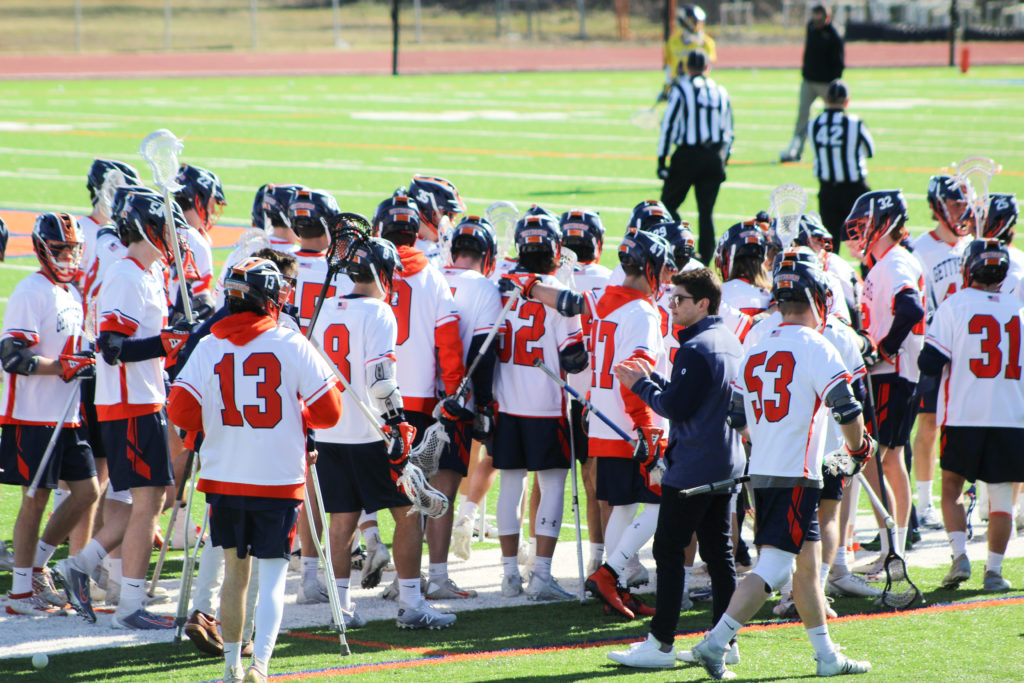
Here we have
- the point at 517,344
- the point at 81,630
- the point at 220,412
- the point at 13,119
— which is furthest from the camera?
the point at 13,119

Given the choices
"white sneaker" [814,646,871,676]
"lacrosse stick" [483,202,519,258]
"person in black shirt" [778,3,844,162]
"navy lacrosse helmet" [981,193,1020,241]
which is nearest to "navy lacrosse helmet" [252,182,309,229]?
"lacrosse stick" [483,202,519,258]

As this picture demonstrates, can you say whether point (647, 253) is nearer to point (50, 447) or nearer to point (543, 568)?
point (543, 568)

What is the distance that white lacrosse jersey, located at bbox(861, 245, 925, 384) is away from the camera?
7.94 metres

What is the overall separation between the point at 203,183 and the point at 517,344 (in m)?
2.39

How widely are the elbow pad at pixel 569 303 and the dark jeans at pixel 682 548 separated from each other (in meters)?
1.29

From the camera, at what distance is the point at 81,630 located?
6.81 m

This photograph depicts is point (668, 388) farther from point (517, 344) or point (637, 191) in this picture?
point (637, 191)

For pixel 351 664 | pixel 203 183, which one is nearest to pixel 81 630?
pixel 351 664

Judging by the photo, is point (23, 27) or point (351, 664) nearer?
point (351, 664)

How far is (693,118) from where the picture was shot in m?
15.4

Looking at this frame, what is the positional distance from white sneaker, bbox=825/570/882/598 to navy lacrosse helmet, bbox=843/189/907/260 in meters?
1.99

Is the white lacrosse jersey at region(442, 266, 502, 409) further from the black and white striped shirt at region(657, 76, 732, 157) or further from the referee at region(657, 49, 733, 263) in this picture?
the black and white striped shirt at region(657, 76, 732, 157)

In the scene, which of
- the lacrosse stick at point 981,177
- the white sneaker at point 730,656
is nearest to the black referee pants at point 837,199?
the lacrosse stick at point 981,177

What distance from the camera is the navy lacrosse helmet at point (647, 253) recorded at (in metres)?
6.86
